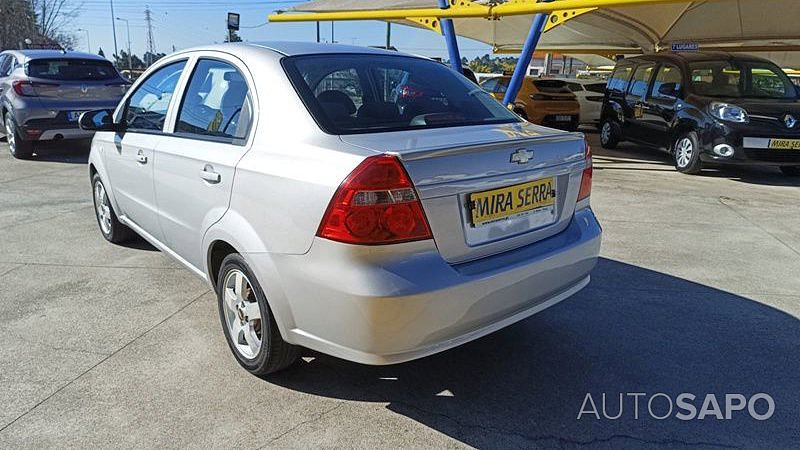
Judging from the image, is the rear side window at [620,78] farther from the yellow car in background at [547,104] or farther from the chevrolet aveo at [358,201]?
the chevrolet aveo at [358,201]

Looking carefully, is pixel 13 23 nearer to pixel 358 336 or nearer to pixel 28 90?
pixel 28 90

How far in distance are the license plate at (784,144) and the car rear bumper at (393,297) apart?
702 cm

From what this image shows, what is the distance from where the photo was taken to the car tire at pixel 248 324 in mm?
2596

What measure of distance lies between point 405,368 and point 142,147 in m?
2.08

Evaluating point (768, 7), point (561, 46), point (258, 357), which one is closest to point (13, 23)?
point (561, 46)

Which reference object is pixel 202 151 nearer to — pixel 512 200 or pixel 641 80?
pixel 512 200

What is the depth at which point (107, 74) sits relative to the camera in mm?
9453

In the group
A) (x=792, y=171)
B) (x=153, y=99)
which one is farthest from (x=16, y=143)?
(x=792, y=171)

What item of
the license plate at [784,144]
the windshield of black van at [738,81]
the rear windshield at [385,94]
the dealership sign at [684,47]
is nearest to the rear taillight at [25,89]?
the rear windshield at [385,94]

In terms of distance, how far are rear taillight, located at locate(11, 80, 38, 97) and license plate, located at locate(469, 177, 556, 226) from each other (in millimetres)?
8735

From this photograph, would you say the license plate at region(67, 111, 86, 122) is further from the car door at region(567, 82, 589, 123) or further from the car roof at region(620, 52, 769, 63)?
the car door at region(567, 82, 589, 123)

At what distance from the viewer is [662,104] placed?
935 cm

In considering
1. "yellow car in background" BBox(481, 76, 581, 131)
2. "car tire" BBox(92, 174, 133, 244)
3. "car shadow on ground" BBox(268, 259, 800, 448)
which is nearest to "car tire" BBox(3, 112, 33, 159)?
"car tire" BBox(92, 174, 133, 244)

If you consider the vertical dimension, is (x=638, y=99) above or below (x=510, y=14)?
below
